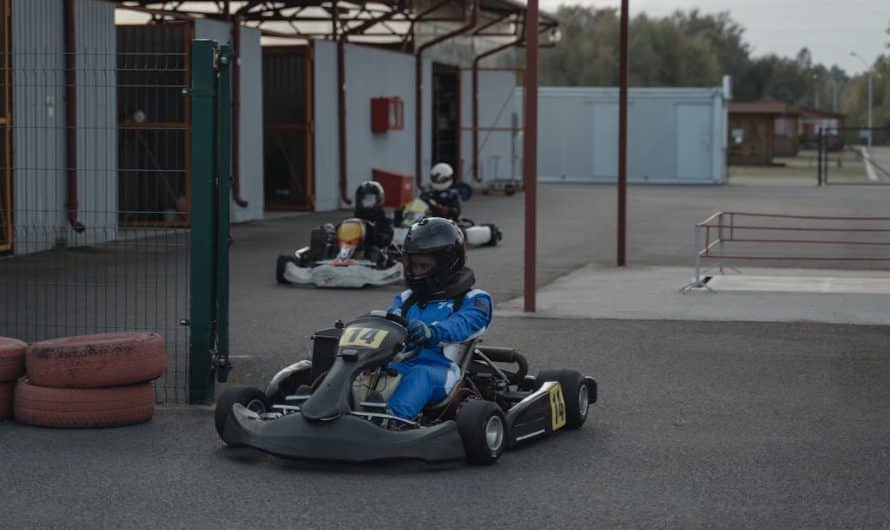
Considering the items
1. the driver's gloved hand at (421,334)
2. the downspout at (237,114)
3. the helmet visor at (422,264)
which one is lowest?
the driver's gloved hand at (421,334)

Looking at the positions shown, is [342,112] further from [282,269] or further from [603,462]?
[603,462]

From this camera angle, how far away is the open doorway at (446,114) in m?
41.3

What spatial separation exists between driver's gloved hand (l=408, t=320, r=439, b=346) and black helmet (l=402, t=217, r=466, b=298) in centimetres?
41

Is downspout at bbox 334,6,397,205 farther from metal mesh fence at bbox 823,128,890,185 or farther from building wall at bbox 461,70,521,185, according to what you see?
metal mesh fence at bbox 823,128,890,185

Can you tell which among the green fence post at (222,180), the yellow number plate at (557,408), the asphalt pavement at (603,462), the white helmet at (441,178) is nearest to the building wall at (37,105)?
the white helmet at (441,178)

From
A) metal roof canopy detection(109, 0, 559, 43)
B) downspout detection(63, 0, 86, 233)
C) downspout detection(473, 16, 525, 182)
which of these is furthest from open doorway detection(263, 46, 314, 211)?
downspout detection(473, 16, 525, 182)

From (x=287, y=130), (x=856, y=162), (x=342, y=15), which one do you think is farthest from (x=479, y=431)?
(x=856, y=162)

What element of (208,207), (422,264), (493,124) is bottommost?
(422,264)

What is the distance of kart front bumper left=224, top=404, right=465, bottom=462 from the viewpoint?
725cm

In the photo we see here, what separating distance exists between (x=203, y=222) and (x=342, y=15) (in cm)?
2532

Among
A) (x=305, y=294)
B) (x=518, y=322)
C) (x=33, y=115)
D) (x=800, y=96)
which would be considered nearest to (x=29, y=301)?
(x=305, y=294)

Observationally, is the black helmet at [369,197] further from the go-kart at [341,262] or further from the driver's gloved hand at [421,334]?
the driver's gloved hand at [421,334]

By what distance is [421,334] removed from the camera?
7.77m

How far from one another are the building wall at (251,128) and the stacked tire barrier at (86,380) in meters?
18.1
